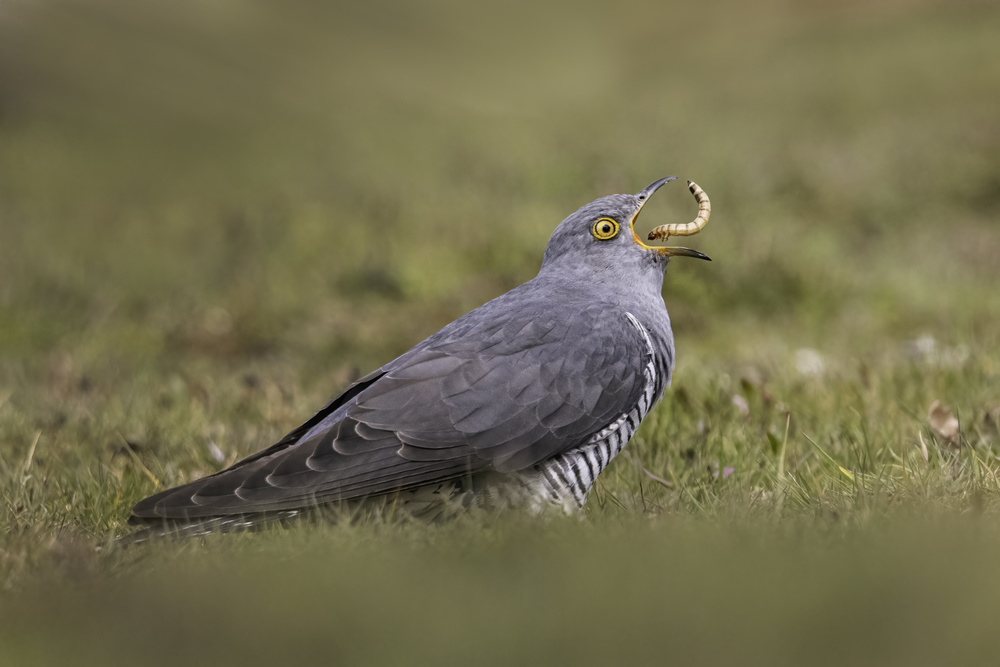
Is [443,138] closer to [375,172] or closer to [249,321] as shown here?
[375,172]

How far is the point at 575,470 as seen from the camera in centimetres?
358

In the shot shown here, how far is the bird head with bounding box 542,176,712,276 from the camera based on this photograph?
Answer: 423cm

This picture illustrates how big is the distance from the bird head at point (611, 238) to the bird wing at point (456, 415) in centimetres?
41

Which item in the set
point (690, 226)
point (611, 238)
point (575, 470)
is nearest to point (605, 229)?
point (611, 238)

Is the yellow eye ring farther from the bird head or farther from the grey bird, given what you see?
the grey bird

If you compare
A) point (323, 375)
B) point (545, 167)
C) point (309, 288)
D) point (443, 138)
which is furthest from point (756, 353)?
point (443, 138)

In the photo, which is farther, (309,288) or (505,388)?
(309,288)

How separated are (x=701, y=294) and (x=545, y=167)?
3.77 m

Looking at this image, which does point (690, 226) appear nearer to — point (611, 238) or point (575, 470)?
point (611, 238)

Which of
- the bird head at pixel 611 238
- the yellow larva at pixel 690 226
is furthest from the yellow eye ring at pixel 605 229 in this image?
the yellow larva at pixel 690 226

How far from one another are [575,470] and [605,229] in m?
1.22

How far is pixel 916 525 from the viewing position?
2.49m

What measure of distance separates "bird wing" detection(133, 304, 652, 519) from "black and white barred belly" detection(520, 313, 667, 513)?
6cm

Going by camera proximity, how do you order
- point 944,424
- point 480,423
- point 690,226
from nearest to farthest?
1. point 480,423
2. point 944,424
3. point 690,226
